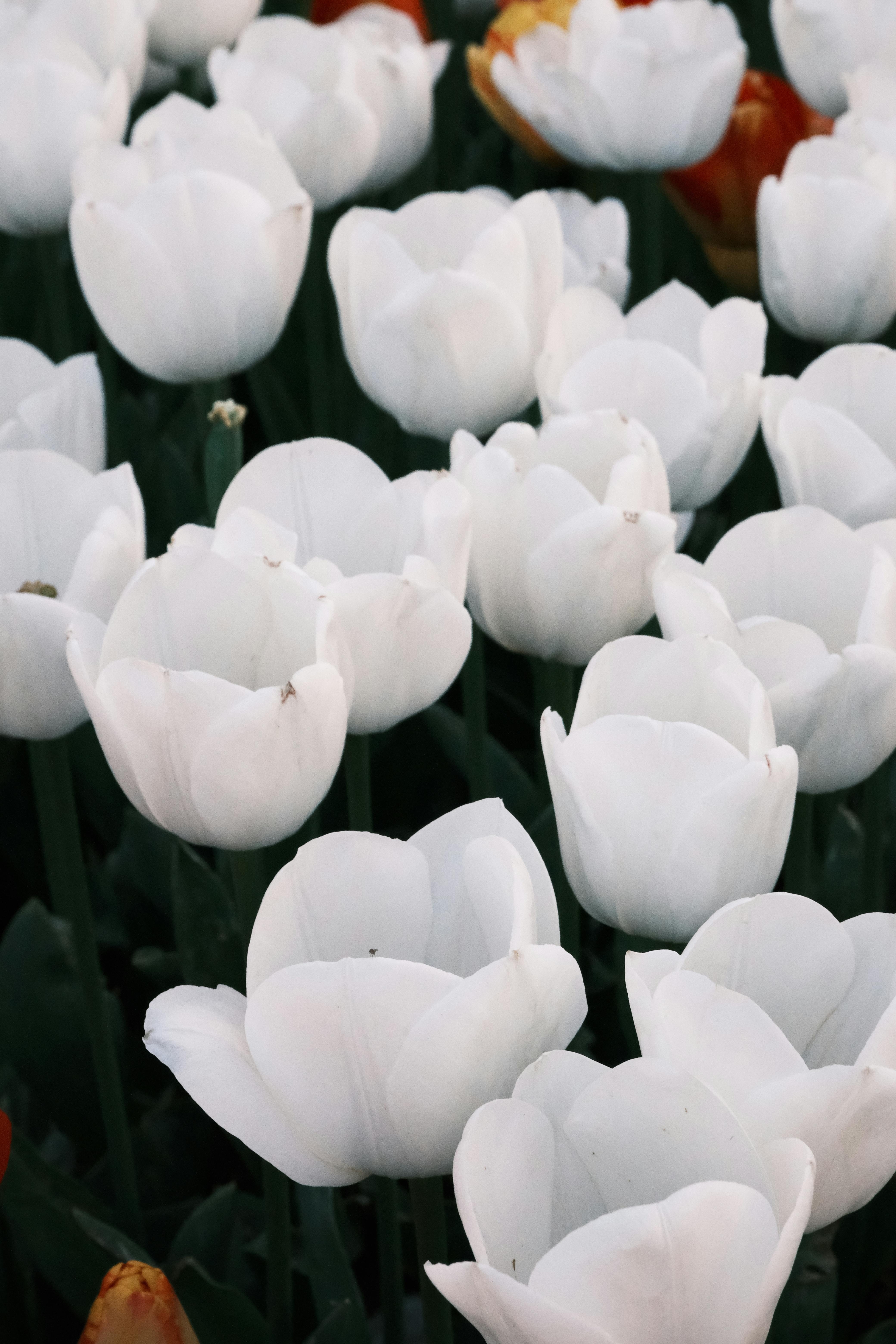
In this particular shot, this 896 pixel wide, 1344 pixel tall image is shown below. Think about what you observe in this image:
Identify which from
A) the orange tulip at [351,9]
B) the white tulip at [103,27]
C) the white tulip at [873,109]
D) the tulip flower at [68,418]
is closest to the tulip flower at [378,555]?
the tulip flower at [68,418]

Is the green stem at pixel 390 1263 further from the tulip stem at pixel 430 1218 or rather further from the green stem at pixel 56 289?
the green stem at pixel 56 289

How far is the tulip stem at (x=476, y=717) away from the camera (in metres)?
0.72

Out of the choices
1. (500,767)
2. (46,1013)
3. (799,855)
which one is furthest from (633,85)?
(46,1013)

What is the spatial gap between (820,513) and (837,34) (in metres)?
0.65

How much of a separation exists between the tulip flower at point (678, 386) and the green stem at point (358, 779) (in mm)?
190

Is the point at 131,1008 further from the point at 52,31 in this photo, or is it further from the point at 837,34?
the point at 837,34

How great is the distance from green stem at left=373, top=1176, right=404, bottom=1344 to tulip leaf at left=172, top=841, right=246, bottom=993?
15 centimetres

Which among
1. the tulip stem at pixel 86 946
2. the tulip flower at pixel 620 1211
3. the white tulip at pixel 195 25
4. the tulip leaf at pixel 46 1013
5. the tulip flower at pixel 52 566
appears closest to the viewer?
the tulip flower at pixel 620 1211

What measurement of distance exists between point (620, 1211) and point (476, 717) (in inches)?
15.1

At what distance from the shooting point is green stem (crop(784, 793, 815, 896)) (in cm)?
65

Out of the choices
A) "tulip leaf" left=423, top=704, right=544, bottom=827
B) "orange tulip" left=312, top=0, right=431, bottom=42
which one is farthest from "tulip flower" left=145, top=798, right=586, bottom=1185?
"orange tulip" left=312, top=0, right=431, bottom=42

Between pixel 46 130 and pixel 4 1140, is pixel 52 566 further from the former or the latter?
pixel 46 130

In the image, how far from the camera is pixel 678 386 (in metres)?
0.72

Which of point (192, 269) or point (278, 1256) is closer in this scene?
point (278, 1256)
